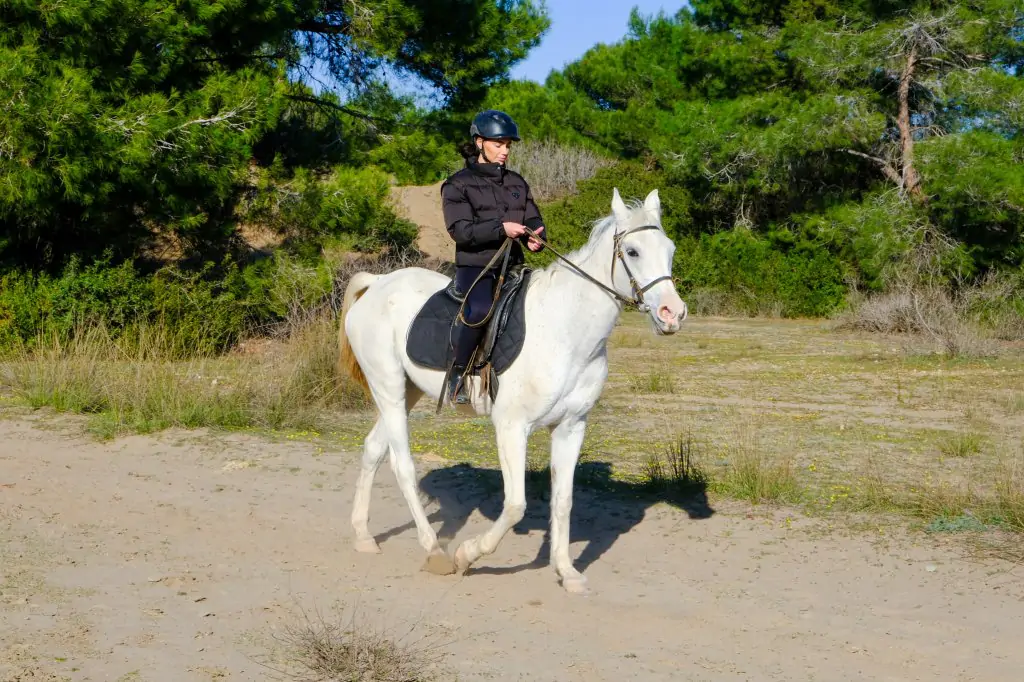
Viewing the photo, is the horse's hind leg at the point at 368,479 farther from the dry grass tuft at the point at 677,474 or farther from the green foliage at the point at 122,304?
the green foliage at the point at 122,304

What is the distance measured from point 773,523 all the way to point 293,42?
15.9m

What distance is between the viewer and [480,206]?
6477mm

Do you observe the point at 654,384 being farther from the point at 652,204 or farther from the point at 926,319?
the point at 652,204

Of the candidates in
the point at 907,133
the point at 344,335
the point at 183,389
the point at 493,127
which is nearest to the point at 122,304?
the point at 183,389

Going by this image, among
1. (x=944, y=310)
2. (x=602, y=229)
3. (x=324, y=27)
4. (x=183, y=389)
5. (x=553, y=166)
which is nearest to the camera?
(x=602, y=229)

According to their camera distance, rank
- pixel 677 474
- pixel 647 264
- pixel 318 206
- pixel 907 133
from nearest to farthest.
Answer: pixel 647 264 < pixel 677 474 < pixel 318 206 < pixel 907 133

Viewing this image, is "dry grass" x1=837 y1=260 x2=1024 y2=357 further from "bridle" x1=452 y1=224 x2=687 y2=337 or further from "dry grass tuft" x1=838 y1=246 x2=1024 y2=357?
"bridle" x1=452 y1=224 x2=687 y2=337

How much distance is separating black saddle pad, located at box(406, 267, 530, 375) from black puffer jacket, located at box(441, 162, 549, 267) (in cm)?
26

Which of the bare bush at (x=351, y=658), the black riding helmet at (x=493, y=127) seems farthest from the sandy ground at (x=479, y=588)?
the black riding helmet at (x=493, y=127)

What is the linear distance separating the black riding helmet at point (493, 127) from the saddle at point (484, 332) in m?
0.84

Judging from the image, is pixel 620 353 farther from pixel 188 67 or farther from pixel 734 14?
pixel 734 14

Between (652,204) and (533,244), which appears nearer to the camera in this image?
(652,204)

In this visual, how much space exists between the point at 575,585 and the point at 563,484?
60cm

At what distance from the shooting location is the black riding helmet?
6.41 meters
